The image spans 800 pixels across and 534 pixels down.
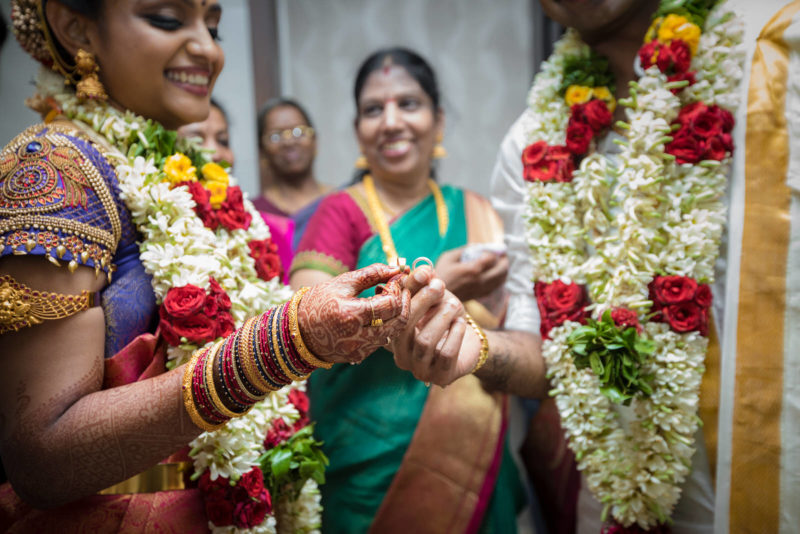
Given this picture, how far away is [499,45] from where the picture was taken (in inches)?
159

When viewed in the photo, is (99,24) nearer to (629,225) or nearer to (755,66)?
(629,225)

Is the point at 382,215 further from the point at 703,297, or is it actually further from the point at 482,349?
the point at 703,297

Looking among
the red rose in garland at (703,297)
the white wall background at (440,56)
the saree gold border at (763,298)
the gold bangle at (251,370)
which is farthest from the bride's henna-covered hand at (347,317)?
the white wall background at (440,56)

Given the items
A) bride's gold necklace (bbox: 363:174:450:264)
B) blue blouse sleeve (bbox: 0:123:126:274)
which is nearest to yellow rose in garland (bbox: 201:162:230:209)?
blue blouse sleeve (bbox: 0:123:126:274)

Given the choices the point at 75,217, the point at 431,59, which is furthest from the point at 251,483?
the point at 431,59

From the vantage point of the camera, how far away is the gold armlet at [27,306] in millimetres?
1088

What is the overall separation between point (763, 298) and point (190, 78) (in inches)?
58.1

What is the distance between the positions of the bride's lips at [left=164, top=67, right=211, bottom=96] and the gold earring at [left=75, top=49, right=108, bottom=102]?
150 millimetres

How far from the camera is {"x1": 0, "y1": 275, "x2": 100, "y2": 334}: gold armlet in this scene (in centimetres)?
109

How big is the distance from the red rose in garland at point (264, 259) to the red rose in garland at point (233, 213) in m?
0.06

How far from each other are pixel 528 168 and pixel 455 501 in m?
1.14

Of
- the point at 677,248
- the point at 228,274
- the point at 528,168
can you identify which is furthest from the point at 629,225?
the point at 228,274

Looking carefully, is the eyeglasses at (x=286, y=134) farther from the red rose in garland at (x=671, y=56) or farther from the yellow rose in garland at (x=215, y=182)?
the red rose in garland at (x=671, y=56)

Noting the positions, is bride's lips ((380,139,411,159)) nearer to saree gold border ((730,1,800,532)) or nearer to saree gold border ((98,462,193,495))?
saree gold border ((730,1,800,532))
